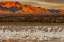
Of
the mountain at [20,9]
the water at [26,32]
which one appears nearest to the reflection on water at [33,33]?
the water at [26,32]

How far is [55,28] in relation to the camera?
317 cm

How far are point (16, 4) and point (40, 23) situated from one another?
0.32m

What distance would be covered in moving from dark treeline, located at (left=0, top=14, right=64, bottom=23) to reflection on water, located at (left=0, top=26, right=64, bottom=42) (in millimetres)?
72

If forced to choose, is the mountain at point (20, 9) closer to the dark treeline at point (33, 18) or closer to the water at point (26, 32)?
the dark treeline at point (33, 18)

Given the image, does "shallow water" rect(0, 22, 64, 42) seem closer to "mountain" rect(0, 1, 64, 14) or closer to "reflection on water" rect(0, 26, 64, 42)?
"reflection on water" rect(0, 26, 64, 42)

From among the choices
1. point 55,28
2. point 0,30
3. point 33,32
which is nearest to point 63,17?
point 55,28

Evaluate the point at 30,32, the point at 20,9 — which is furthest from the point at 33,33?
the point at 20,9

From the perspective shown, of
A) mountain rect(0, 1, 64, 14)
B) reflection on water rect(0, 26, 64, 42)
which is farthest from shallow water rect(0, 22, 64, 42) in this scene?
mountain rect(0, 1, 64, 14)

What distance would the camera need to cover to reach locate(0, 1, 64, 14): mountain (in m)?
3.17

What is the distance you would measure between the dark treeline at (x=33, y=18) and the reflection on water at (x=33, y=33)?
0.24 ft

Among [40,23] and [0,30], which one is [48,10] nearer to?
[40,23]

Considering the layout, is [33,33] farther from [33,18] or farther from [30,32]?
[33,18]

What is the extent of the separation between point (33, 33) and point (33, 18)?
0.16 metres

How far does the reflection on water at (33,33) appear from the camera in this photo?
3156 millimetres
